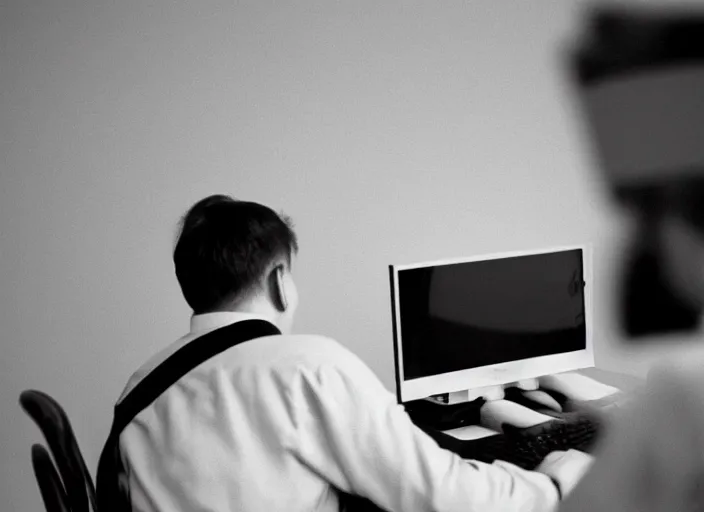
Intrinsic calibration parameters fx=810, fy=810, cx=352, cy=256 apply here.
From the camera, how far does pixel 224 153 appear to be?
2541mm

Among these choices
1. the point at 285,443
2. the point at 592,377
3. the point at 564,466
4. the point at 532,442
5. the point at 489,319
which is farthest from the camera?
the point at 592,377

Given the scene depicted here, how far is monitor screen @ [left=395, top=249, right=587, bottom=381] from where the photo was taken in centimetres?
200

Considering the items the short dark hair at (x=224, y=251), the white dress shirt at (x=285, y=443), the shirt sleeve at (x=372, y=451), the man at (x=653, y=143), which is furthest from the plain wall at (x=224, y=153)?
the man at (x=653, y=143)

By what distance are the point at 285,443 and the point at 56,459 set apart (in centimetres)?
40

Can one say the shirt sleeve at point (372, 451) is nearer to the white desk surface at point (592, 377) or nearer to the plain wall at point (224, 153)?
the white desk surface at point (592, 377)

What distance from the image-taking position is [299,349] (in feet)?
4.30

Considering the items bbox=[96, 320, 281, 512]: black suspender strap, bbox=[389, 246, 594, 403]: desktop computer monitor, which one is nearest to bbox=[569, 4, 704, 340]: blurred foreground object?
bbox=[96, 320, 281, 512]: black suspender strap

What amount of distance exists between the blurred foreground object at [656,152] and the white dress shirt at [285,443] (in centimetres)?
101

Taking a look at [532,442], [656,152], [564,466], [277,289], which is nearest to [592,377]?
[532,442]

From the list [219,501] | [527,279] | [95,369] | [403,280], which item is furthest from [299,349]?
[95,369]

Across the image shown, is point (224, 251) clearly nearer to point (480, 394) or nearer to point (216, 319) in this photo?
point (216, 319)

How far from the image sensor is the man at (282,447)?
128 centimetres

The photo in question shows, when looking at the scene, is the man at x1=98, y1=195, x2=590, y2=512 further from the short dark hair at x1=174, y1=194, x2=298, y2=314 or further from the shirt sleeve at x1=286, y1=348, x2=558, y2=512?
the short dark hair at x1=174, y1=194, x2=298, y2=314

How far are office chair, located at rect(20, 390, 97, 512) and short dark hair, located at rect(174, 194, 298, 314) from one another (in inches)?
12.5
